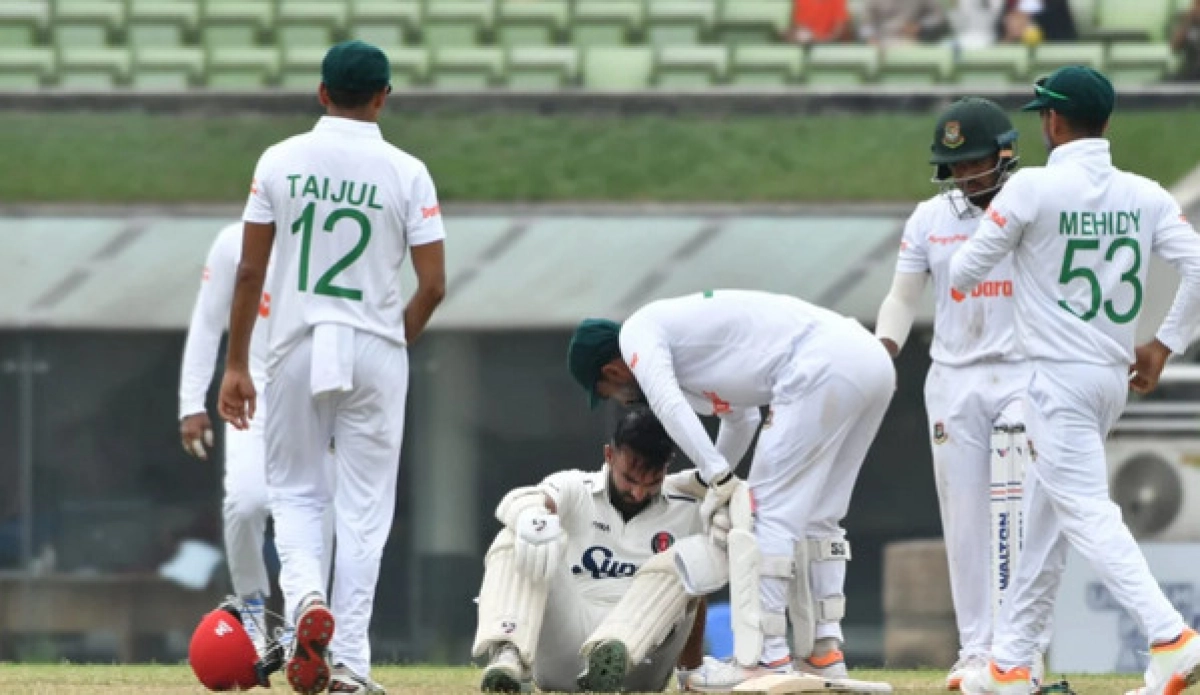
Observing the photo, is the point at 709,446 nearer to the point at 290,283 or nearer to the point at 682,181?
the point at 290,283

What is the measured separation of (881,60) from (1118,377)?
11.6m

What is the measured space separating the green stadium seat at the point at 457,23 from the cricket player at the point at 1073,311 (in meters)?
12.6

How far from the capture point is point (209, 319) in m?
11.2

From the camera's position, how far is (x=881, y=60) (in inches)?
807

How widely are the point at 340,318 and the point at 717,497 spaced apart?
1440 millimetres

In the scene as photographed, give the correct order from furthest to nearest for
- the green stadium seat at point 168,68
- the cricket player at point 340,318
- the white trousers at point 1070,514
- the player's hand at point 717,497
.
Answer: the green stadium seat at point 168,68, the player's hand at point 717,497, the cricket player at point 340,318, the white trousers at point 1070,514

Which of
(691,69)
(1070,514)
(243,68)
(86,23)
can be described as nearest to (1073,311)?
(1070,514)

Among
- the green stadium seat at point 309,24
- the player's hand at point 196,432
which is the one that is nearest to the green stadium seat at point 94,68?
the green stadium seat at point 309,24

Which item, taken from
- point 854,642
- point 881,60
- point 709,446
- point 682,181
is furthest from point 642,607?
point 881,60

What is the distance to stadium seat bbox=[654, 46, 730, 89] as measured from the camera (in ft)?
66.8

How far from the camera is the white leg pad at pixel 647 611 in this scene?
9.36 m

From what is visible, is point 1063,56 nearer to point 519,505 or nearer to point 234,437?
point 234,437

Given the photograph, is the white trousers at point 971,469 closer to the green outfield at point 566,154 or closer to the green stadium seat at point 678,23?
the green outfield at point 566,154

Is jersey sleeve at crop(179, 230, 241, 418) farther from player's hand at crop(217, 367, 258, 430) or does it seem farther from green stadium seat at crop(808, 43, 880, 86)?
green stadium seat at crop(808, 43, 880, 86)
